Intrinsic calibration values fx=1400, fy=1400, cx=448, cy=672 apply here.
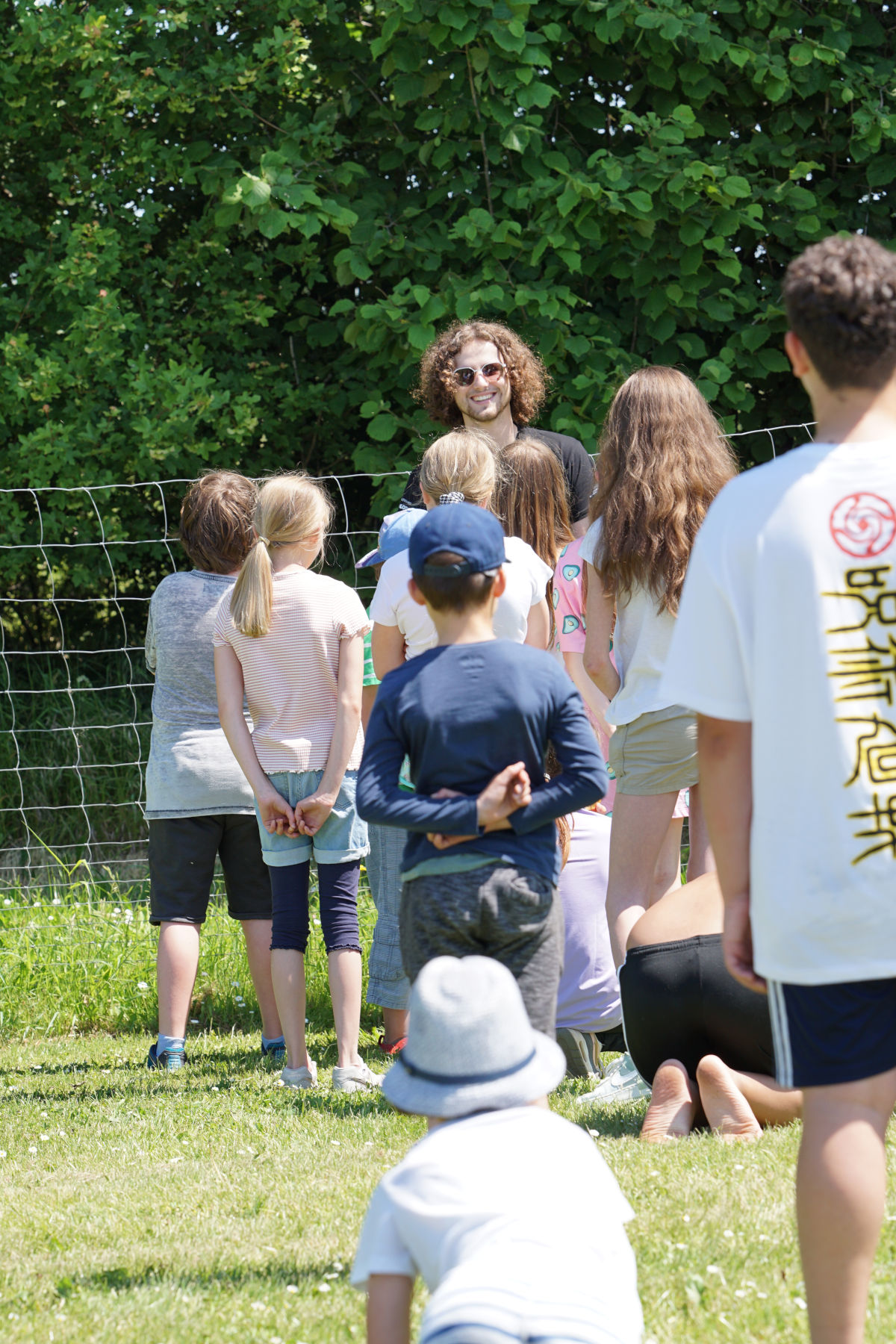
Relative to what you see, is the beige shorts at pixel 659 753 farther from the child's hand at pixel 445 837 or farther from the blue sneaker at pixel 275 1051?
the blue sneaker at pixel 275 1051

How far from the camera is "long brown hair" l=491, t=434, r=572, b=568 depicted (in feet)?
13.9

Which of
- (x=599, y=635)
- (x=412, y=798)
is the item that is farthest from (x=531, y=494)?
(x=412, y=798)

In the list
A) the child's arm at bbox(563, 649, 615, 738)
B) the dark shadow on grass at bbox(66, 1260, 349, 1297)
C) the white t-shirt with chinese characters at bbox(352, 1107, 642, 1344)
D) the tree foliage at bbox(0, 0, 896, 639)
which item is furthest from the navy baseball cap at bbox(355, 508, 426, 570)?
the tree foliage at bbox(0, 0, 896, 639)

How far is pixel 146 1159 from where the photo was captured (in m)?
3.65

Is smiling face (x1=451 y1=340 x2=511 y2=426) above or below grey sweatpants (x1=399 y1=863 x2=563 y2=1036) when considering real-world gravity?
above

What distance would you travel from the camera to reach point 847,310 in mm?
1907

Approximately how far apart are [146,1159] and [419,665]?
1859mm

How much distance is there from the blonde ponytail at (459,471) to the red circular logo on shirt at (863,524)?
1.82 m

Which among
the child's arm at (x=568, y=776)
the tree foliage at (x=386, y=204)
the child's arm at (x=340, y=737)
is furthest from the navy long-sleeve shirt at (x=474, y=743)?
the tree foliage at (x=386, y=204)

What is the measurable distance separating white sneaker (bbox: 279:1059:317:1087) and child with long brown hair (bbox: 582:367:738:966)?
1137mm

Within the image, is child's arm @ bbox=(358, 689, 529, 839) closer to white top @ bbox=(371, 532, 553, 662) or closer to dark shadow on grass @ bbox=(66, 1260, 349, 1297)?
dark shadow on grass @ bbox=(66, 1260, 349, 1297)

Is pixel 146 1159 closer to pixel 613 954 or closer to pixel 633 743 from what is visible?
pixel 613 954

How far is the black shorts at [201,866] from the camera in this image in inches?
190

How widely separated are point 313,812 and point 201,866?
78cm
